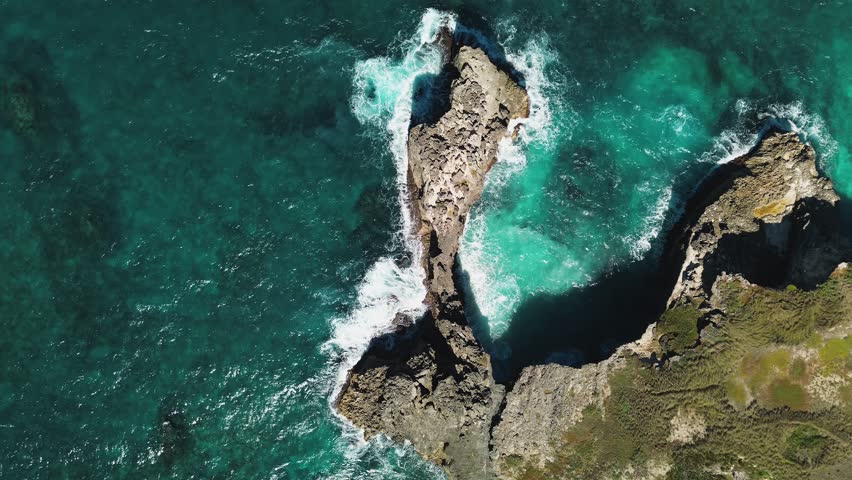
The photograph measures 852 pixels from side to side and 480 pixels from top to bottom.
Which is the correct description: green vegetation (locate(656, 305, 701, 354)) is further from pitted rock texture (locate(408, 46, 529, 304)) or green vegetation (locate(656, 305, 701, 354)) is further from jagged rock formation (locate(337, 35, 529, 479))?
pitted rock texture (locate(408, 46, 529, 304))

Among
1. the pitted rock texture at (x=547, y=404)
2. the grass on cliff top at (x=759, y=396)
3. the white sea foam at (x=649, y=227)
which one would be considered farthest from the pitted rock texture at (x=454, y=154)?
the grass on cliff top at (x=759, y=396)

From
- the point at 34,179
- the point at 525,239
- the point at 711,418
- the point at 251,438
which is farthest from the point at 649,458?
the point at 34,179

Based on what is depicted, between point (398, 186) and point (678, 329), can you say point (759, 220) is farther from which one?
point (398, 186)

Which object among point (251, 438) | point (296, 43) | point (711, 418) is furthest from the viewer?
point (296, 43)

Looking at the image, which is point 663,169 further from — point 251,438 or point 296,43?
point 251,438

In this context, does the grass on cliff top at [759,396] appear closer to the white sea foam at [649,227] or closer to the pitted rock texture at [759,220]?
the pitted rock texture at [759,220]

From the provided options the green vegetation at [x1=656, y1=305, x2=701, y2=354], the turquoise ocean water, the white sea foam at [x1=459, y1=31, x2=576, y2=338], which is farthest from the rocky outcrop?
the white sea foam at [x1=459, y1=31, x2=576, y2=338]
